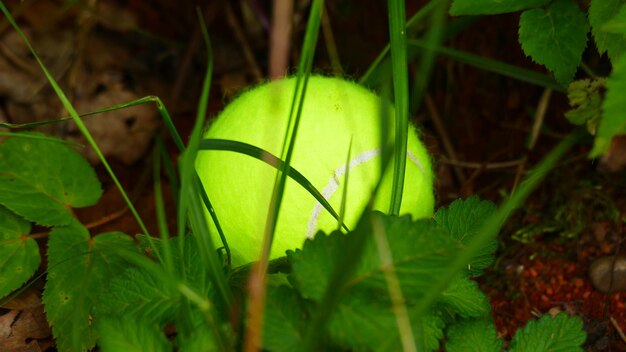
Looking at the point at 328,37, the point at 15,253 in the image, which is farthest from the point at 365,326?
the point at 328,37

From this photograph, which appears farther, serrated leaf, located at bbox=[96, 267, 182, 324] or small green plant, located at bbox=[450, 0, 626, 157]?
small green plant, located at bbox=[450, 0, 626, 157]

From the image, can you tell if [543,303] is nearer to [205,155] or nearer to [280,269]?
[280,269]

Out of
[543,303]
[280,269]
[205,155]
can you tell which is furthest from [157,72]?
[543,303]

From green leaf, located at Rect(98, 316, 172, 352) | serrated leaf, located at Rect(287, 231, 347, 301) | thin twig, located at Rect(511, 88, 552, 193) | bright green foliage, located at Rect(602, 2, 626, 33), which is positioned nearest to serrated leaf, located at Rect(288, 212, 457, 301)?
serrated leaf, located at Rect(287, 231, 347, 301)

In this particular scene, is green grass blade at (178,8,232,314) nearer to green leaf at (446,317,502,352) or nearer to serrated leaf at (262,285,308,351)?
serrated leaf at (262,285,308,351)

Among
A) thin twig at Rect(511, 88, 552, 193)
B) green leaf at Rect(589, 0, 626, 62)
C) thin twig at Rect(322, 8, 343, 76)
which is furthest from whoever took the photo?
thin twig at Rect(322, 8, 343, 76)

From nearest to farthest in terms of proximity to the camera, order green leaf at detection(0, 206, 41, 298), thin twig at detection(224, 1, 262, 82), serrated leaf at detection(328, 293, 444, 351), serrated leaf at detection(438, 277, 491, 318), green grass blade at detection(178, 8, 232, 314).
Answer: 1. serrated leaf at detection(328, 293, 444, 351)
2. green grass blade at detection(178, 8, 232, 314)
3. serrated leaf at detection(438, 277, 491, 318)
4. green leaf at detection(0, 206, 41, 298)
5. thin twig at detection(224, 1, 262, 82)
